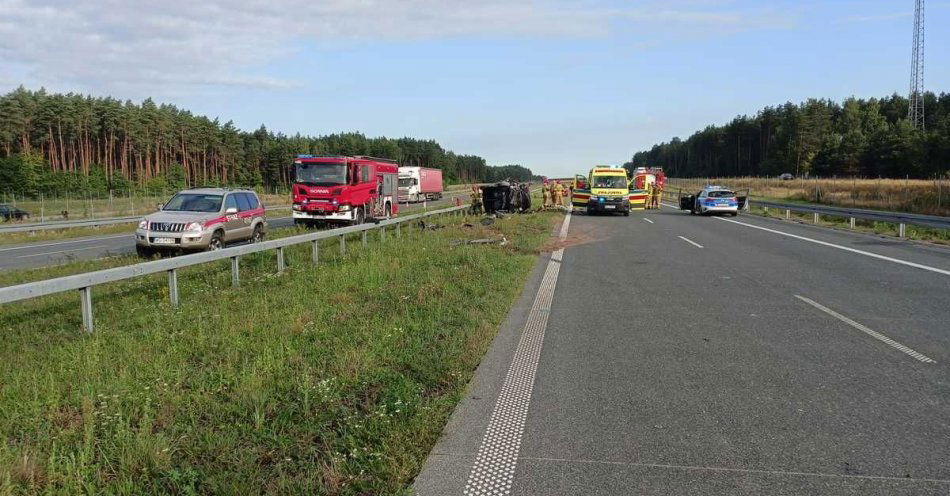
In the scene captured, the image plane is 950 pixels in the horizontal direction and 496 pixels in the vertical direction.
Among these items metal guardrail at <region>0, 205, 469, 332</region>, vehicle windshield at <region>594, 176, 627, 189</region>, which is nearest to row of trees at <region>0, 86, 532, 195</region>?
vehicle windshield at <region>594, 176, 627, 189</region>

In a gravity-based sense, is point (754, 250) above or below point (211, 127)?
below

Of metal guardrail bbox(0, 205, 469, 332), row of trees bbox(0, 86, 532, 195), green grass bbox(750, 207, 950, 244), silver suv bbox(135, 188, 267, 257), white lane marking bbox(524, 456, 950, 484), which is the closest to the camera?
white lane marking bbox(524, 456, 950, 484)

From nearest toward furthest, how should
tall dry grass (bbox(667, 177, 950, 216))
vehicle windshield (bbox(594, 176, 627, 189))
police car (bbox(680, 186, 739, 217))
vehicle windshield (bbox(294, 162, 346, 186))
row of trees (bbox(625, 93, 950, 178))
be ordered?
vehicle windshield (bbox(294, 162, 346, 186)) < tall dry grass (bbox(667, 177, 950, 216)) < police car (bbox(680, 186, 739, 217)) < vehicle windshield (bbox(594, 176, 627, 189)) < row of trees (bbox(625, 93, 950, 178))

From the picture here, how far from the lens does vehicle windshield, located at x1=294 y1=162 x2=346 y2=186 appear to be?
24.9 meters

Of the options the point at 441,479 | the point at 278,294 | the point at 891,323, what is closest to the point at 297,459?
the point at 441,479

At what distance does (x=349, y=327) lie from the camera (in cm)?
725

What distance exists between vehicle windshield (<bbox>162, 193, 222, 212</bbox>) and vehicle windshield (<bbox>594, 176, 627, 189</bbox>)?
72.8ft

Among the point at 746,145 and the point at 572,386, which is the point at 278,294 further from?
the point at 746,145

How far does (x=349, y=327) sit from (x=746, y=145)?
152 meters

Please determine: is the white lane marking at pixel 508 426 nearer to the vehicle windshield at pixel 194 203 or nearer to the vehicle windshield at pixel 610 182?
the vehicle windshield at pixel 194 203

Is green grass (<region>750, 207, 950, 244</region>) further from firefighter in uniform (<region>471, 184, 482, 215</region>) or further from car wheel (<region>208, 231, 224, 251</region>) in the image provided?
car wheel (<region>208, 231, 224, 251</region>)

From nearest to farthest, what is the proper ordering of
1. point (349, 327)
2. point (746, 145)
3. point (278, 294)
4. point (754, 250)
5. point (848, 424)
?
1. point (848, 424)
2. point (349, 327)
3. point (278, 294)
4. point (754, 250)
5. point (746, 145)

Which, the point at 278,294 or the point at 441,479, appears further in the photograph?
the point at 278,294

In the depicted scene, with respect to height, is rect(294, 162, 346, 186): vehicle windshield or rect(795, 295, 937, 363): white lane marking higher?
rect(294, 162, 346, 186): vehicle windshield
